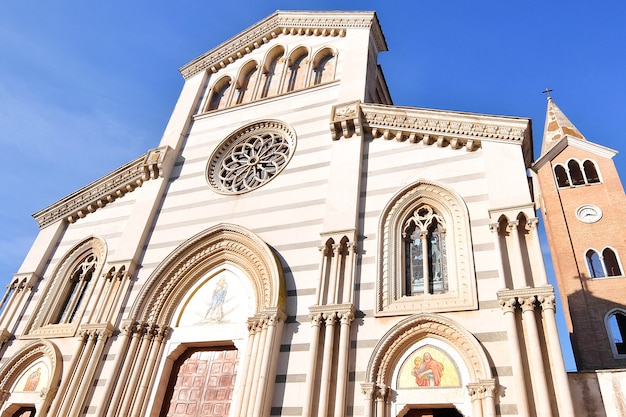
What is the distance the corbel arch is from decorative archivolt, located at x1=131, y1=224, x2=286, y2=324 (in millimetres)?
2594

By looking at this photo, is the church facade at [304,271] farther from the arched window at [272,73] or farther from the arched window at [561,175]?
the arched window at [561,175]

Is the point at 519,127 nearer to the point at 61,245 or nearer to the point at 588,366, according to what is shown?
the point at 61,245

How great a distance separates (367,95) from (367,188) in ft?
13.0

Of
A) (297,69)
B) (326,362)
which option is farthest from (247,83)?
(326,362)

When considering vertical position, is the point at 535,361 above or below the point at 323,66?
below

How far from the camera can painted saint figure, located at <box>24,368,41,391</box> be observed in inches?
487

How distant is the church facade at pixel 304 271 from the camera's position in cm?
876

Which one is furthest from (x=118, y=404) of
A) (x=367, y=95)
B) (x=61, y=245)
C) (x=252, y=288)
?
(x=367, y=95)

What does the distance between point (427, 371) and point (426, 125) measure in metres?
6.25

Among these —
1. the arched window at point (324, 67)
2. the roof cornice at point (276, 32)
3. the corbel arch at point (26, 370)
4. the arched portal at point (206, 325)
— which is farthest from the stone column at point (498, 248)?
the corbel arch at point (26, 370)

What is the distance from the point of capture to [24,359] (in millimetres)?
12883

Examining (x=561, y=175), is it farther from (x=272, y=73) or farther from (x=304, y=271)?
(x=304, y=271)

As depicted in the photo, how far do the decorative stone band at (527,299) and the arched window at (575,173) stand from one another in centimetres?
2619

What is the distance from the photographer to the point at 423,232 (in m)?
10.8
